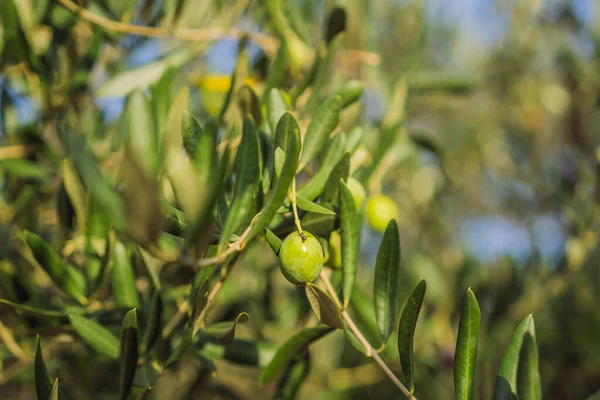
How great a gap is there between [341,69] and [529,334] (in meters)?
0.93

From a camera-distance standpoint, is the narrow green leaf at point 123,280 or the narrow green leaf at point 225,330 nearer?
the narrow green leaf at point 225,330

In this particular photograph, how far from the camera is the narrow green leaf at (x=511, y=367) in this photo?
29.2 inches

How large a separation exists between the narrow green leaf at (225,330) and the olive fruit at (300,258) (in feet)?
0.34

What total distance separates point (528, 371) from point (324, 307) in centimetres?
29

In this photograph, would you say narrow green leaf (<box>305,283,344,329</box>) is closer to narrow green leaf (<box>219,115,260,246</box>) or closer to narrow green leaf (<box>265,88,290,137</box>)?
narrow green leaf (<box>219,115,260,246</box>)

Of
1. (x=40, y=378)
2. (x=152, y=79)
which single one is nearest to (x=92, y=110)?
(x=152, y=79)

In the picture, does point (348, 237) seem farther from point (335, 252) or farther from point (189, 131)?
point (189, 131)

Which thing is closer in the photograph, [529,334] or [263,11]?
[529,334]

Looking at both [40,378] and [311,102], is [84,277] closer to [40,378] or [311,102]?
[40,378]

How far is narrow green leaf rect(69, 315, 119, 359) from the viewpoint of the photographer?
84 cm

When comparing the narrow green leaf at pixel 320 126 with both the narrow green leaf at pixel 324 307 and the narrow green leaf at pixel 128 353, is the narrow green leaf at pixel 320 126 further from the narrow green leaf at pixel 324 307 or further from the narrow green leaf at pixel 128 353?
the narrow green leaf at pixel 128 353

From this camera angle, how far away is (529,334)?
2.41 ft

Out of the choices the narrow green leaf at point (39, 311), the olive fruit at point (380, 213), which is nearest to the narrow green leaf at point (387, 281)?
the olive fruit at point (380, 213)

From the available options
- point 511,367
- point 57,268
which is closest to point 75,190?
point 57,268
